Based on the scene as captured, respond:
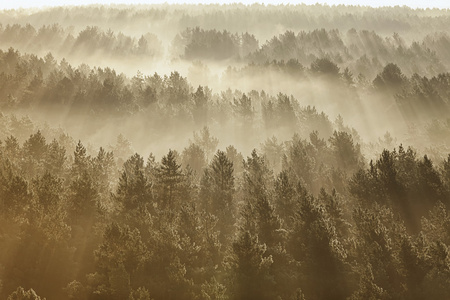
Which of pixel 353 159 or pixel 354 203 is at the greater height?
pixel 353 159

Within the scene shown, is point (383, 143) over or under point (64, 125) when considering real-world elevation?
under

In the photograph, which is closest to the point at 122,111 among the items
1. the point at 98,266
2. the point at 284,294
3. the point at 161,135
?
the point at 161,135

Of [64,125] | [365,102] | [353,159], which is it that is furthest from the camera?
[365,102]

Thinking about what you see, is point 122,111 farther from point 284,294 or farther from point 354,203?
point 284,294

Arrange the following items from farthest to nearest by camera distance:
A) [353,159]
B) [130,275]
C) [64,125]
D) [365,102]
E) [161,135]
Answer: [365,102] → [161,135] → [64,125] → [353,159] → [130,275]

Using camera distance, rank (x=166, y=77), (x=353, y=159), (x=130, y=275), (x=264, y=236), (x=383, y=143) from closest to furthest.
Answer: (x=130, y=275), (x=264, y=236), (x=353, y=159), (x=383, y=143), (x=166, y=77)

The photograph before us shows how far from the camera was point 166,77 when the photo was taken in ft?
561

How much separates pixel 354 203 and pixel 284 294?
2405 centimetres

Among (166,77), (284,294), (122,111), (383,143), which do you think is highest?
(166,77)

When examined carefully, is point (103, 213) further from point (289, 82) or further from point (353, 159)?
point (289, 82)

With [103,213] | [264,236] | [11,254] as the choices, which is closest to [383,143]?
[264,236]

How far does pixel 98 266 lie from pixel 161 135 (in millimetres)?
93085

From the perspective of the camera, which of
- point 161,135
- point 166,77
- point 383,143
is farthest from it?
point 166,77

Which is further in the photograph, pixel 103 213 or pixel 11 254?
pixel 103 213
